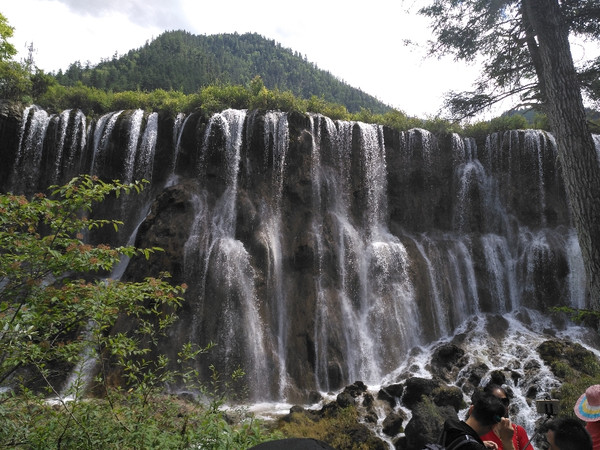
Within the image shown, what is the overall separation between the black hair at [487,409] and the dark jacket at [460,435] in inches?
17.2

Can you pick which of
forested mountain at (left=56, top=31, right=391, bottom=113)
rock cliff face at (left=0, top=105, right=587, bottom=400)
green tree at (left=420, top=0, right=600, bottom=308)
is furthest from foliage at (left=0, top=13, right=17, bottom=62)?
green tree at (left=420, top=0, right=600, bottom=308)

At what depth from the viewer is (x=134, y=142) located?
18.9m

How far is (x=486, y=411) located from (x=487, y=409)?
0.06ft

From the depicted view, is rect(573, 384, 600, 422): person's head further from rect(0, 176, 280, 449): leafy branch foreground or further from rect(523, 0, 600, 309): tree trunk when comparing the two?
rect(0, 176, 280, 449): leafy branch foreground

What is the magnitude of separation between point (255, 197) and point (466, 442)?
50.7ft

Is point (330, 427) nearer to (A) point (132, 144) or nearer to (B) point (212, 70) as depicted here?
(A) point (132, 144)

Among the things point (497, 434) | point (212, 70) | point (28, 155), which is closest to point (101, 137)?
point (28, 155)

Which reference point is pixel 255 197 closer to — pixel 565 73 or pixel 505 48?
pixel 505 48

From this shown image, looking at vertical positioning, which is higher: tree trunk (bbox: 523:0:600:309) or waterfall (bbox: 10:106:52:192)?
waterfall (bbox: 10:106:52:192)

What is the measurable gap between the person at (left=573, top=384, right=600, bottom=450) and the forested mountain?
68.6ft

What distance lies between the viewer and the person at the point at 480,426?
276 centimetres

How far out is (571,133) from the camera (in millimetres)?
6531

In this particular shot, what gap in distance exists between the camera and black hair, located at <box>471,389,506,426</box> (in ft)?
10.5

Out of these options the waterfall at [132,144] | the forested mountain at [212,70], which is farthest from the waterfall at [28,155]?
the forested mountain at [212,70]
